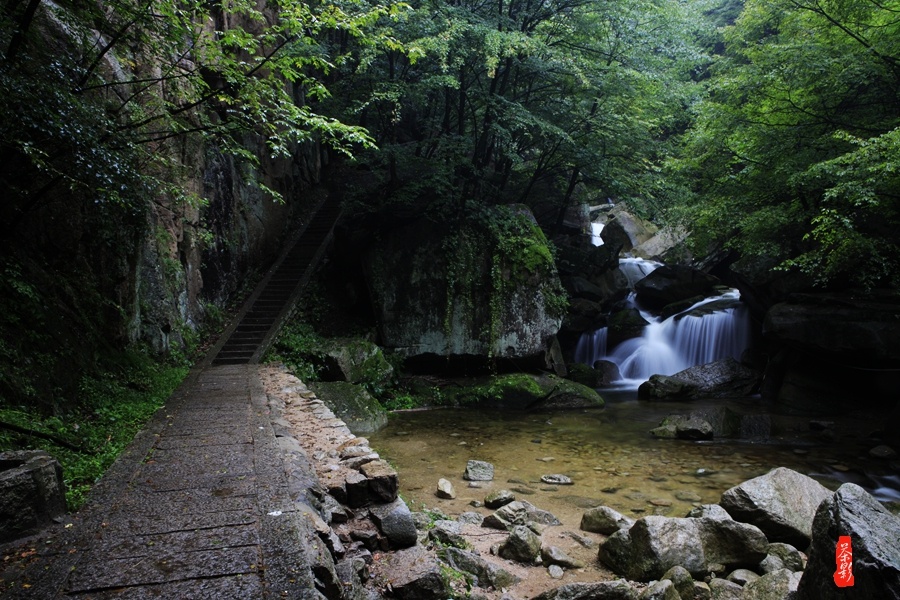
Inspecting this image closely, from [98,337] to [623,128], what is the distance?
13.4m

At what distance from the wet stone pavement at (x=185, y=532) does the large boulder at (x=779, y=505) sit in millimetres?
5146

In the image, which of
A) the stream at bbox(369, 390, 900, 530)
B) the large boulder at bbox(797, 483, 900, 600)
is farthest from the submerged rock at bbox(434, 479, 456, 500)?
the large boulder at bbox(797, 483, 900, 600)

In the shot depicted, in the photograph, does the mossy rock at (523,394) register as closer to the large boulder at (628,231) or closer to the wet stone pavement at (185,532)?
A: the wet stone pavement at (185,532)

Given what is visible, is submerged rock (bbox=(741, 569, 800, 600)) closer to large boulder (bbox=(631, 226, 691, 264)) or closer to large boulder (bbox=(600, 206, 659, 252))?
large boulder (bbox=(631, 226, 691, 264))

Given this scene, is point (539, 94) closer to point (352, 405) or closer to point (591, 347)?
point (591, 347)

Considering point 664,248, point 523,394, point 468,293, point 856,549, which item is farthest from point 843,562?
point 664,248

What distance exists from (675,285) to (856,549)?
644 inches

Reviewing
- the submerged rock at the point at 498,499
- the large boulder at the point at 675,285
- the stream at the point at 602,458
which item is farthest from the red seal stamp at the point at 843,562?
the large boulder at the point at 675,285

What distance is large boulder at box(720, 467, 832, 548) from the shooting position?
17.7 ft

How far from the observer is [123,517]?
2.97m

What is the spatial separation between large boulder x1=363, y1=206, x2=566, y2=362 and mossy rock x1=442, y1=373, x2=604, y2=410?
84cm

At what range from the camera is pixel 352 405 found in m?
9.88

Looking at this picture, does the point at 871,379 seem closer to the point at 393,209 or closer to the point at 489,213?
the point at 489,213

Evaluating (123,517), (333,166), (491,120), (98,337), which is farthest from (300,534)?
(333,166)
